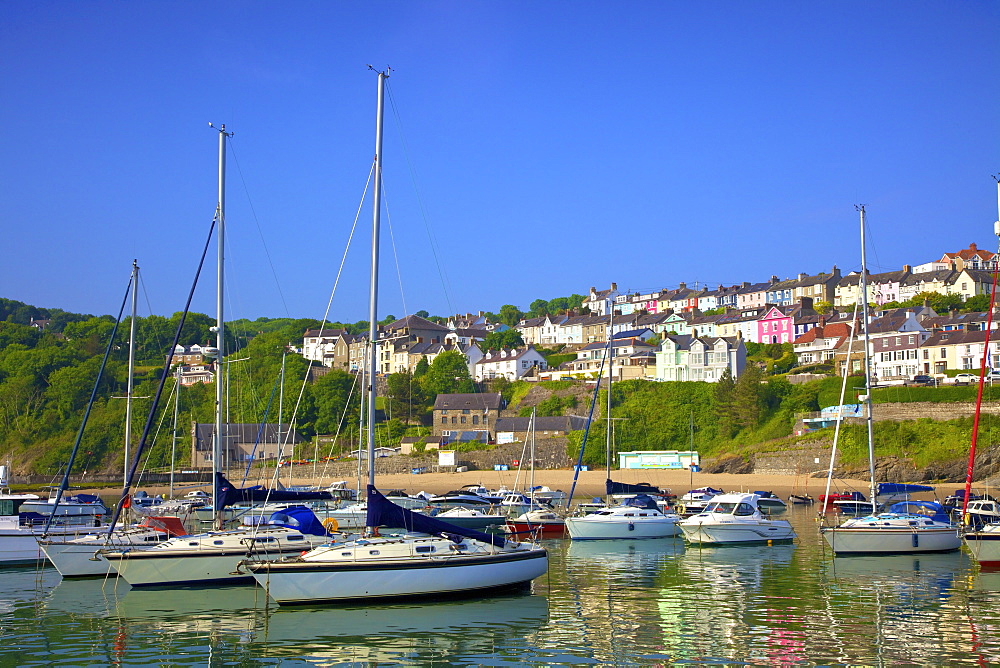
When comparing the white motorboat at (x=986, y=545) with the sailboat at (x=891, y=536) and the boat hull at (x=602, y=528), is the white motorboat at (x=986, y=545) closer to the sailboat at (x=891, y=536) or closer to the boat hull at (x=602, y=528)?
the sailboat at (x=891, y=536)

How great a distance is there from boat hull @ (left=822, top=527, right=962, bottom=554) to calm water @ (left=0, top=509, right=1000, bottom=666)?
2.21m

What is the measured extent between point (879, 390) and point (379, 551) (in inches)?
2417

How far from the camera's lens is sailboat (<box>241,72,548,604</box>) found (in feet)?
64.2

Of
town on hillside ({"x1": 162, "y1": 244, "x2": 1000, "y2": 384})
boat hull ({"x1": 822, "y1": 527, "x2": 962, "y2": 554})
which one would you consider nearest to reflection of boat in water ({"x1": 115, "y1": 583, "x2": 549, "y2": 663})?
boat hull ({"x1": 822, "y1": 527, "x2": 962, "y2": 554})

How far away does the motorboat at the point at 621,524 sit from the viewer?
109 ft

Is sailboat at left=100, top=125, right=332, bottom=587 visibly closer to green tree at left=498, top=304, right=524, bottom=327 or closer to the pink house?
the pink house

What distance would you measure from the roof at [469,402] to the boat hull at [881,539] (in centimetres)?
6642

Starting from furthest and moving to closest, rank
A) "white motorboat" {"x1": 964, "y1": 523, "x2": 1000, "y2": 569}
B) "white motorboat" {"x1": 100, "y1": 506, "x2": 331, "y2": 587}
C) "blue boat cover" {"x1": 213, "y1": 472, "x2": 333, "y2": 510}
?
"blue boat cover" {"x1": 213, "y1": 472, "x2": 333, "y2": 510}
"white motorboat" {"x1": 964, "y1": 523, "x2": 1000, "y2": 569}
"white motorboat" {"x1": 100, "y1": 506, "x2": 331, "y2": 587}

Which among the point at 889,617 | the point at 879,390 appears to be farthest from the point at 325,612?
the point at 879,390

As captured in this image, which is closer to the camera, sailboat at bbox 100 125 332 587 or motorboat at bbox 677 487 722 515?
sailboat at bbox 100 125 332 587

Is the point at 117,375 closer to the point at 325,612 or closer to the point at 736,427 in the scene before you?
the point at 736,427

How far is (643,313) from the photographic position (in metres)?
136

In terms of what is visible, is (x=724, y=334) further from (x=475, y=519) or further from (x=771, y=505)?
(x=475, y=519)

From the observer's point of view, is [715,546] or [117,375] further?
[117,375]
